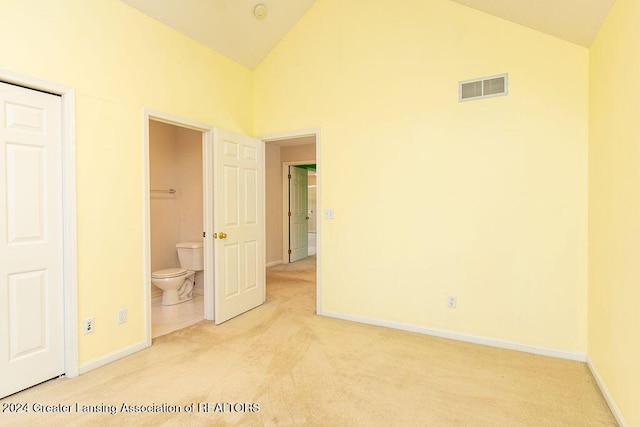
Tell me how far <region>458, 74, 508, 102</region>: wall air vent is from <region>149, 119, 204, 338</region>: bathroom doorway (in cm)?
322

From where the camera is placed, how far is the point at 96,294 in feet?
8.08

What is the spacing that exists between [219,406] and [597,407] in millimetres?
2279

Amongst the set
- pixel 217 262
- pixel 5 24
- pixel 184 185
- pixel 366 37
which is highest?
pixel 366 37

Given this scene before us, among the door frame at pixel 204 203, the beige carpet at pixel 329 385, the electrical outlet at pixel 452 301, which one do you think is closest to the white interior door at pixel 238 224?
the door frame at pixel 204 203

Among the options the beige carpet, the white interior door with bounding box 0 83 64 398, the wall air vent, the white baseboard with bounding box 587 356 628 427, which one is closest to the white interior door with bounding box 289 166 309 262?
the beige carpet

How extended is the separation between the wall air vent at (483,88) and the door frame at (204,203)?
7.91ft

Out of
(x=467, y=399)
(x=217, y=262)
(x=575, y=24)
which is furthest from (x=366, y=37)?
(x=467, y=399)

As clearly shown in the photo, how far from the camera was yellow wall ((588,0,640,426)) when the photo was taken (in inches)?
65.6

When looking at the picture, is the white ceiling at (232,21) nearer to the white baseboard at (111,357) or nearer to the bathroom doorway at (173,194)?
the bathroom doorway at (173,194)

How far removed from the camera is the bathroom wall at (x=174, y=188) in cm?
439

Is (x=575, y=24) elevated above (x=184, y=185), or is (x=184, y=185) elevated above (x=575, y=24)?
(x=575, y=24)

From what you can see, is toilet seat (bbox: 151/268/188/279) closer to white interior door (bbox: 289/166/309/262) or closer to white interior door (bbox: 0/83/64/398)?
white interior door (bbox: 0/83/64/398)

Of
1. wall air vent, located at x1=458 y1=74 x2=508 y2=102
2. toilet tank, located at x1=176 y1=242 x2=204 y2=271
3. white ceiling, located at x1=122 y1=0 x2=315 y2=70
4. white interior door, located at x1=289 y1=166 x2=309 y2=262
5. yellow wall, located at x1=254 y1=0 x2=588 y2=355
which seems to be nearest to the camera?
yellow wall, located at x1=254 y1=0 x2=588 y2=355

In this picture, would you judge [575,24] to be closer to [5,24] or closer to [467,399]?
[467,399]
